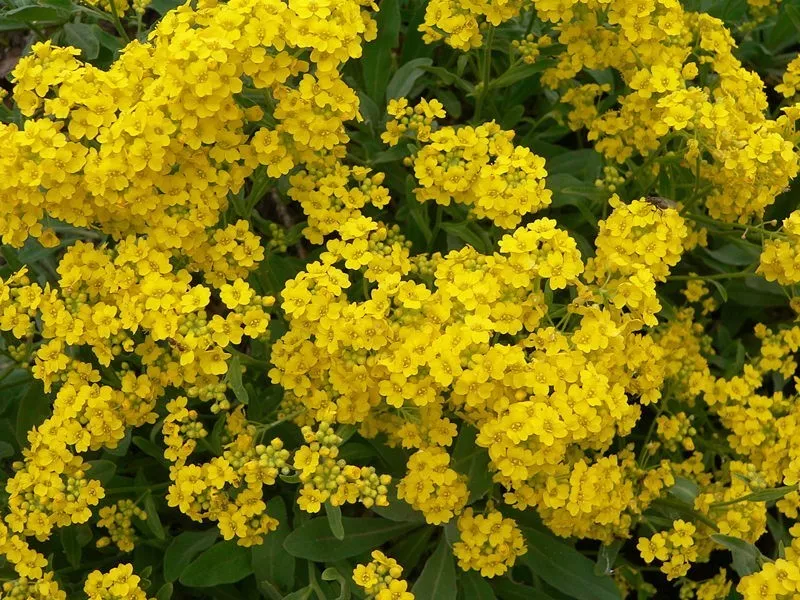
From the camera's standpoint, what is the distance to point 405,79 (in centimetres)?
387

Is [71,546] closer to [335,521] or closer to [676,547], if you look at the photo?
[335,521]

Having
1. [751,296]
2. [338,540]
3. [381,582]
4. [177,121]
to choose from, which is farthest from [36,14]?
[751,296]

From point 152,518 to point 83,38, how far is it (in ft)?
6.94

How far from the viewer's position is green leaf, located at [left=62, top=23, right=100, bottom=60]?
147 inches

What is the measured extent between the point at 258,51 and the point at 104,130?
539 millimetres

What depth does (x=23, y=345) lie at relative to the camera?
3.05 m

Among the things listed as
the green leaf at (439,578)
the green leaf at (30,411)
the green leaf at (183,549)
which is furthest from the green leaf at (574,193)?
the green leaf at (30,411)

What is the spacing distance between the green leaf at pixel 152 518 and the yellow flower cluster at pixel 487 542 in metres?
1.04

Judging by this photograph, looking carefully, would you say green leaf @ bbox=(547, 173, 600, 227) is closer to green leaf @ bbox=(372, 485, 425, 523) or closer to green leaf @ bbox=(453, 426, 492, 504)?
green leaf @ bbox=(453, 426, 492, 504)

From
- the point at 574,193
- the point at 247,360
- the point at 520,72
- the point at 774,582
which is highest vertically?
the point at 520,72

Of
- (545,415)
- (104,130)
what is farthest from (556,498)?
(104,130)

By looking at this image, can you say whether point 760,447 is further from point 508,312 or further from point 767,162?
point 508,312

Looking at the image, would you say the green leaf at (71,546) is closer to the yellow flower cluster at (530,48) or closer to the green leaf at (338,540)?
the green leaf at (338,540)

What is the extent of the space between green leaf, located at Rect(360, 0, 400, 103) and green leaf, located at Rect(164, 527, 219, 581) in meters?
2.02
